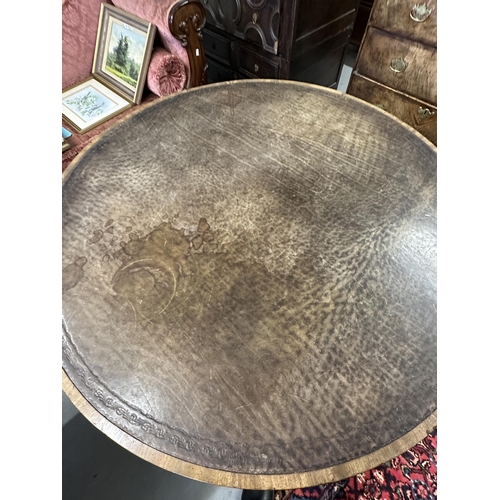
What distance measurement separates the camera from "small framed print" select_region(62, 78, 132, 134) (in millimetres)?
1481

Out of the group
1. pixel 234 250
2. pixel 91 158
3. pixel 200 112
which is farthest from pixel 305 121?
pixel 91 158

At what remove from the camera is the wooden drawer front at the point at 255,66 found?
5.69 feet

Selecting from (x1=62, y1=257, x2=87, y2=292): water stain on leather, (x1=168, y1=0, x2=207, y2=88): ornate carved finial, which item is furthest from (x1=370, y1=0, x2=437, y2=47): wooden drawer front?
(x1=62, y1=257, x2=87, y2=292): water stain on leather

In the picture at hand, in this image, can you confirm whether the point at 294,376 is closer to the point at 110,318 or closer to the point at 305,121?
the point at 110,318

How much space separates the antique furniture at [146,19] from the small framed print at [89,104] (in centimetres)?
3

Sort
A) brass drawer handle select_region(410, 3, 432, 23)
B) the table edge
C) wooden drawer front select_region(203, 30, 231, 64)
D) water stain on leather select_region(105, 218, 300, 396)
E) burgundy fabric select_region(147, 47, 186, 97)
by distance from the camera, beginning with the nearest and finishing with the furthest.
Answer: the table edge
water stain on leather select_region(105, 218, 300, 396)
brass drawer handle select_region(410, 3, 432, 23)
burgundy fabric select_region(147, 47, 186, 97)
wooden drawer front select_region(203, 30, 231, 64)

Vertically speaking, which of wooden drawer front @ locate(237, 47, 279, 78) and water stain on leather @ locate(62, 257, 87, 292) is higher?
wooden drawer front @ locate(237, 47, 279, 78)

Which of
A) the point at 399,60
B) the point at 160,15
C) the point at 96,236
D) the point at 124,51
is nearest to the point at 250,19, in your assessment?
the point at 160,15

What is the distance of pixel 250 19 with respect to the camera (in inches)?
64.1

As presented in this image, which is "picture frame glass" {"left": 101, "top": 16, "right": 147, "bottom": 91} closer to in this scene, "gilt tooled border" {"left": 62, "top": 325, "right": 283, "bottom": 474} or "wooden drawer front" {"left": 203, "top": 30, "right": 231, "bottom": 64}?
"wooden drawer front" {"left": 203, "top": 30, "right": 231, "bottom": 64}

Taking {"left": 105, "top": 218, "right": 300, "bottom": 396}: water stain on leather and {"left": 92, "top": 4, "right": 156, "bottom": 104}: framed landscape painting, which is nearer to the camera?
{"left": 105, "top": 218, "right": 300, "bottom": 396}: water stain on leather

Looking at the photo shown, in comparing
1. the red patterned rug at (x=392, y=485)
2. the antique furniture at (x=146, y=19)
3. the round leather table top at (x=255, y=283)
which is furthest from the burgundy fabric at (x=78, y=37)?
the red patterned rug at (x=392, y=485)

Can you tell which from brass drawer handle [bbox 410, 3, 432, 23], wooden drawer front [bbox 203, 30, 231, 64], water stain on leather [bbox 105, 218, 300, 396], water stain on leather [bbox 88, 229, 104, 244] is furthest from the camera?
wooden drawer front [bbox 203, 30, 231, 64]

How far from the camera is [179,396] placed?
0.60m
